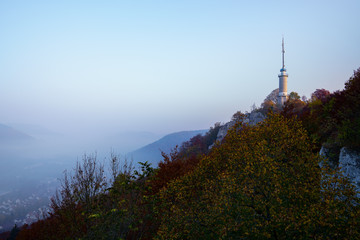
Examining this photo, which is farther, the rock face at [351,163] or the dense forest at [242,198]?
the rock face at [351,163]

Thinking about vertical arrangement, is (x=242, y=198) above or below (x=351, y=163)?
below

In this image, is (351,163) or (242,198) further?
(351,163)

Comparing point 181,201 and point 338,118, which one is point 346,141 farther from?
point 181,201

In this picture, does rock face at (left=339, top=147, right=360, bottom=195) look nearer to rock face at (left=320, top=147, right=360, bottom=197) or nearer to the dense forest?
rock face at (left=320, top=147, right=360, bottom=197)

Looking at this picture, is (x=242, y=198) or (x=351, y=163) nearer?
(x=242, y=198)

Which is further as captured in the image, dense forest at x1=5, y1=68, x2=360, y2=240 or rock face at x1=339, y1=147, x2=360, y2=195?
rock face at x1=339, y1=147, x2=360, y2=195

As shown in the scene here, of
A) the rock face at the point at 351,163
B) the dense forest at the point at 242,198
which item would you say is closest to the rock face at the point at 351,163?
the rock face at the point at 351,163

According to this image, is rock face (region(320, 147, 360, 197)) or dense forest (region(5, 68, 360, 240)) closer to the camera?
dense forest (region(5, 68, 360, 240))

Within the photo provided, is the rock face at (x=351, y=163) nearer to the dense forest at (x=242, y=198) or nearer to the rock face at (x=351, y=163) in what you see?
the rock face at (x=351, y=163)

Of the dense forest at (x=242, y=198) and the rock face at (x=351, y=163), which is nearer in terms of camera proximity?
the dense forest at (x=242, y=198)

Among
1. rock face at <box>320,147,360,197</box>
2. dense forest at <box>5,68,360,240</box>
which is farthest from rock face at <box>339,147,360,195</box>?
dense forest at <box>5,68,360,240</box>

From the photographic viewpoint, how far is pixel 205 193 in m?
13.7

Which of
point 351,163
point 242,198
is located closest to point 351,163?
point 351,163

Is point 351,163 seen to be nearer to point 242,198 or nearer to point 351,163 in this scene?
point 351,163
